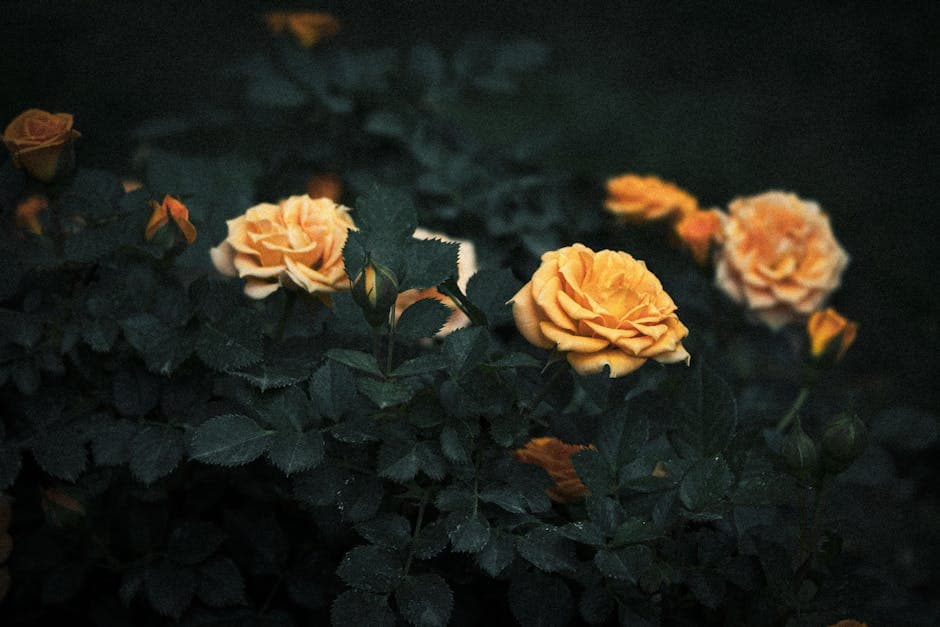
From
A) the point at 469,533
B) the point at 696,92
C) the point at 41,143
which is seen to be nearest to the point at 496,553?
the point at 469,533

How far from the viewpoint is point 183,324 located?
801 millimetres

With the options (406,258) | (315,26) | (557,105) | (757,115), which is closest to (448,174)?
(315,26)

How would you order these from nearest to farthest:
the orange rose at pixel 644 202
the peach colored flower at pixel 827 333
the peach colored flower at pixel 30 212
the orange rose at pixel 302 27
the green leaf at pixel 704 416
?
1. the green leaf at pixel 704 416
2. the peach colored flower at pixel 827 333
3. the peach colored flower at pixel 30 212
4. the orange rose at pixel 644 202
5. the orange rose at pixel 302 27

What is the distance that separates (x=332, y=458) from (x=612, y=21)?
319 cm

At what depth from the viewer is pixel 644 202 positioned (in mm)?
1302

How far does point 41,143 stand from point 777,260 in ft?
2.89

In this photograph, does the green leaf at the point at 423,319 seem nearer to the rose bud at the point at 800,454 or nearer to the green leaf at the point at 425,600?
the green leaf at the point at 425,600

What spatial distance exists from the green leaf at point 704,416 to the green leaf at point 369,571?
26 cm

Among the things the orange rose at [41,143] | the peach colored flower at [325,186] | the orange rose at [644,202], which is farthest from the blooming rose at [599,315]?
the peach colored flower at [325,186]

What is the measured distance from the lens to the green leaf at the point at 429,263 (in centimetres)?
75

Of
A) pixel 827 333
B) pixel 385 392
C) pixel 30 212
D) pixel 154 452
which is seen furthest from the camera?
pixel 30 212

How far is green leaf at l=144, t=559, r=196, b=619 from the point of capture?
2.73 ft

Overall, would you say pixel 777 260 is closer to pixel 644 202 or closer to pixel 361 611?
pixel 644 202

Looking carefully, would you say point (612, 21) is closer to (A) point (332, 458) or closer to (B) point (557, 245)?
(B) point (557, 245)
